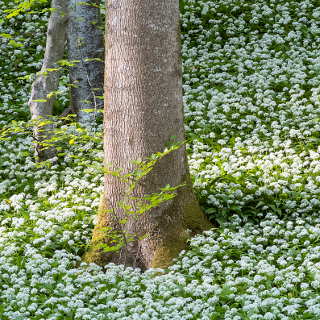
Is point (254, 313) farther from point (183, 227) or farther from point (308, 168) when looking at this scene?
point (308, 168)

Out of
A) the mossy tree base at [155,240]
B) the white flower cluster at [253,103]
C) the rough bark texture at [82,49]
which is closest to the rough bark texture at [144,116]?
the mossy tree base at [155,240]

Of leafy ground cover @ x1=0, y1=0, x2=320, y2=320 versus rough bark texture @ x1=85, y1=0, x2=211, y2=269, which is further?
rough bark texture @ x1=85, y1=0, x2=211, y2=269

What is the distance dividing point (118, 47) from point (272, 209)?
2.73 metres

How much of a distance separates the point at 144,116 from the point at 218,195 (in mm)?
1601

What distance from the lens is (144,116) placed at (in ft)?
22.9

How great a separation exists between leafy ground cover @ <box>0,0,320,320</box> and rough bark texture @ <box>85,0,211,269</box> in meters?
0.27

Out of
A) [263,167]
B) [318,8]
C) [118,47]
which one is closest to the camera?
[118,47]

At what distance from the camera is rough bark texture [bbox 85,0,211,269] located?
6.97 m

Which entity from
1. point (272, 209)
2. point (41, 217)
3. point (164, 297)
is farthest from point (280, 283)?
point (41, 217)

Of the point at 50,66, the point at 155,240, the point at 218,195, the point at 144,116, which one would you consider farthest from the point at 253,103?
the point at 155,240

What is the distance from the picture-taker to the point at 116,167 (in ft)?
23.2

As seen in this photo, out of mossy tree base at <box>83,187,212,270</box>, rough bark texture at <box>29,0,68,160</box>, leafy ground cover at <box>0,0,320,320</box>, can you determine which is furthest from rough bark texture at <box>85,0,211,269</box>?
rough bark texture at <box>29,0,68,160</box>

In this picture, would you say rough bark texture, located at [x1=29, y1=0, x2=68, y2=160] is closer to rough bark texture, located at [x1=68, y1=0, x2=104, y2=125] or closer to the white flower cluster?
rough bark texture, located at [x1=68, y1=0, x2=104, y2=125]

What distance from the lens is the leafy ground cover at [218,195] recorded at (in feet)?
19.6
